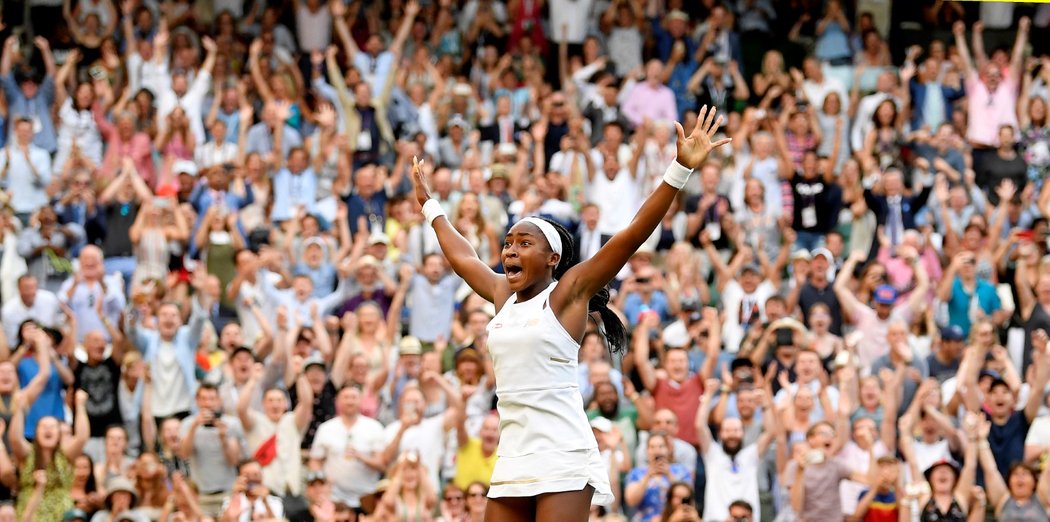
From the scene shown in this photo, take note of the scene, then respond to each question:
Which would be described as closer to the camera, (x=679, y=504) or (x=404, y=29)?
(x=679, y=504)

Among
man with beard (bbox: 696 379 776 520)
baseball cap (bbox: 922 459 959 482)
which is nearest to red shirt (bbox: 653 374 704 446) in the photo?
man with beard (bbox: 696 379 776 520)

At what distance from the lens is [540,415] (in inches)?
276

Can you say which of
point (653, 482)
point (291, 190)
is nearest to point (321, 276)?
point (291, 190)

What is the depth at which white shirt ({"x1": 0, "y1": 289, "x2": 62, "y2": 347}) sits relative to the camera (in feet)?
49.4

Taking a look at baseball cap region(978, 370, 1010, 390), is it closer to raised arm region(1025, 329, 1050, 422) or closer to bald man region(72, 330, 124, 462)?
raised arm region(1025, 329, 1050, 422)

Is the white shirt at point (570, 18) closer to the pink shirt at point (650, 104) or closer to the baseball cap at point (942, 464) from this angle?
the pink shirt at point (650, 104)

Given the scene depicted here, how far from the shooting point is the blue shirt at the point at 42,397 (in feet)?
45.9

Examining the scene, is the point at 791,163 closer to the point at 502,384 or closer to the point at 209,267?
the point at 209,267

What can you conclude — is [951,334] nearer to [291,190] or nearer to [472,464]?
[472,464]

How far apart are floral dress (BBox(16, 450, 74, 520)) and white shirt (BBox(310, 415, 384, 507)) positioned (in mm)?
1815

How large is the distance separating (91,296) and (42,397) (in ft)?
4.57

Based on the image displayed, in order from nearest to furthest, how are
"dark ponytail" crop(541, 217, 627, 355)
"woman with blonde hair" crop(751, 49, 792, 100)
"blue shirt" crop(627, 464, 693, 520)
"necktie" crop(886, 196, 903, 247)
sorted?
"dark ponytail" crop(541, 217, 627, 355) → "blue shirt" crop(627, 464, 693, 520) → "necktie" crop(886, 196, 903, 247) → "woman with blonde hair" crop(751, 49, 792, 100)

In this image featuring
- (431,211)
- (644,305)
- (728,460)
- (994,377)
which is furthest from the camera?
(644,305)

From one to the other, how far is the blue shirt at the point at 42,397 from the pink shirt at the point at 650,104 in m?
7.46
